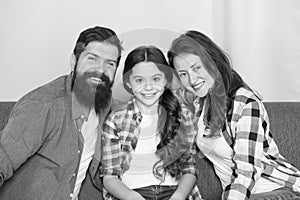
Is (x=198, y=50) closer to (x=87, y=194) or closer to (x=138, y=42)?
(x=138, y=42)

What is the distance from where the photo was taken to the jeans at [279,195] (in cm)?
184

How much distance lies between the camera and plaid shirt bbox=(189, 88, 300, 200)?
71.0 inches

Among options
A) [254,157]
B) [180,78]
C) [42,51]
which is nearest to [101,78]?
[180,78]

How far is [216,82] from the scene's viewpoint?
1862 millimetres

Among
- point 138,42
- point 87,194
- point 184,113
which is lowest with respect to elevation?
point 87,194

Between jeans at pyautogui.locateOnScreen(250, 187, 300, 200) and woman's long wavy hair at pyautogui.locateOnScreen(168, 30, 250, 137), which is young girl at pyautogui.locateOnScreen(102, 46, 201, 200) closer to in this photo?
woman's long wavy hair at pyautogui.locateOnScreen(168, 30, 250, 137)

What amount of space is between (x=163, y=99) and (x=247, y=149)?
32 cm

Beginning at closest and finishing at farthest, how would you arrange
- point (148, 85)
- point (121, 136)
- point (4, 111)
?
point (148, 85)
point (121, 136)
point (4, 111)

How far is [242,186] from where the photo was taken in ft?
5.86

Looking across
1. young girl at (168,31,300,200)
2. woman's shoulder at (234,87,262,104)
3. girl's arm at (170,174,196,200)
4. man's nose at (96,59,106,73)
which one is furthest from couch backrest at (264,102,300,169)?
man's nose at (96,59,106,73)

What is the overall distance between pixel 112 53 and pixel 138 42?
0.10 meters

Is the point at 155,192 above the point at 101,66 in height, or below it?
below

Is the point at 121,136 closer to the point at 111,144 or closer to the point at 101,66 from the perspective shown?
the point at 111,144

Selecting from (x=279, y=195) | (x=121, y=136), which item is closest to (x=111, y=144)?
(x=121, y=136)
